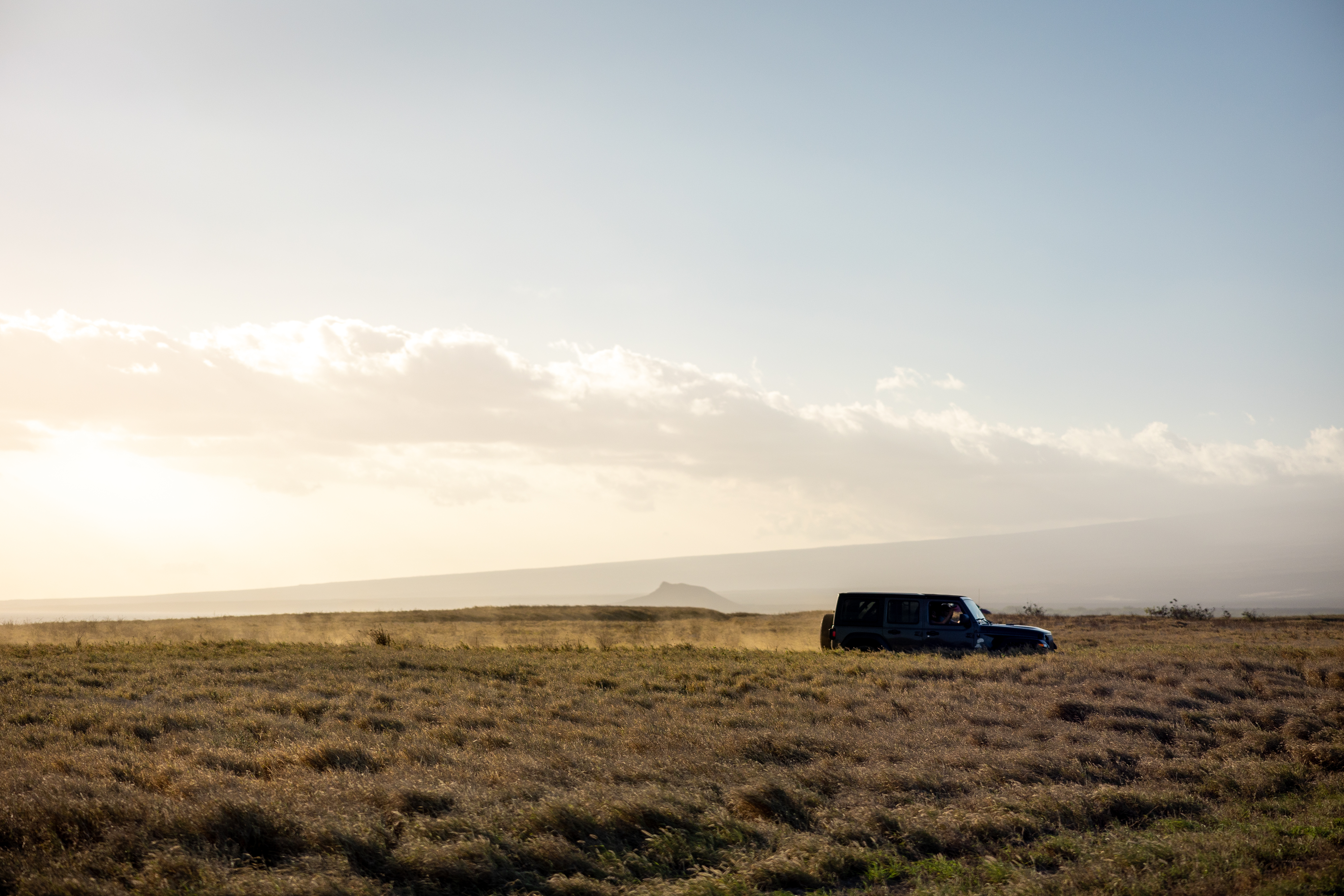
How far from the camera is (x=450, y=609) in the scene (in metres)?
54.2

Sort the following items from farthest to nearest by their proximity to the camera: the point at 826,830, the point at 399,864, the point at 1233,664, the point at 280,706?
the point at 1233,664 → the point at 280,706 → the point at 826,830 → the point at 399,864

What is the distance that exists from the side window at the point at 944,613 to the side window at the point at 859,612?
1312mm

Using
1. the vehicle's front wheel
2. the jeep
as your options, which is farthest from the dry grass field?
the vehicle's front wheel

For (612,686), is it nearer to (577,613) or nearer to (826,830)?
(826,830)

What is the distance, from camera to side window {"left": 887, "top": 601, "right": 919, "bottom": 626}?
22.6 metres

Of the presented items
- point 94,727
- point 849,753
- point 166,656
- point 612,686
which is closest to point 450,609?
point 166,656

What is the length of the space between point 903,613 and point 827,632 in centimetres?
212

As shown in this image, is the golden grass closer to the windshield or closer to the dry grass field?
the windshield

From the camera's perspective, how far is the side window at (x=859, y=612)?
23.0 meters

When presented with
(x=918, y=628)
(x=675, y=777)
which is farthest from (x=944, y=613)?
(x=675, y=777)

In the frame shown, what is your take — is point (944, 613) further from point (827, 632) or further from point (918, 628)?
point (827, 632)

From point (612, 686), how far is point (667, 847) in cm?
1007

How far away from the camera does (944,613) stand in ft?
74.1

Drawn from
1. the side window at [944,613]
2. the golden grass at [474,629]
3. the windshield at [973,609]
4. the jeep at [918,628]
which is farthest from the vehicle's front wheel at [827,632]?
the windshield at [973,609]
